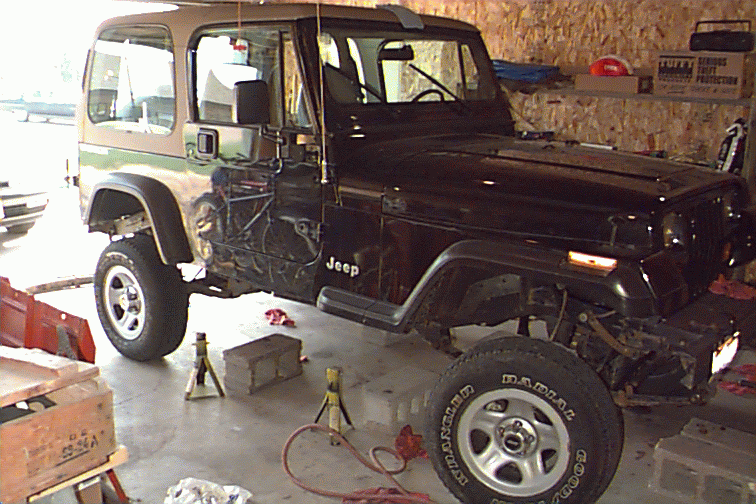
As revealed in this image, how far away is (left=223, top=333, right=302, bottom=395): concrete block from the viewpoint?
440cm

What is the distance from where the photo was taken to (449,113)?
13.6 ft

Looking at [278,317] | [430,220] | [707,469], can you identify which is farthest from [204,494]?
[278,317]

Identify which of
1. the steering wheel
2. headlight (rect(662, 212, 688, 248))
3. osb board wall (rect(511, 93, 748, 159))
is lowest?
headlight (rect(662, 212, 688, 248))

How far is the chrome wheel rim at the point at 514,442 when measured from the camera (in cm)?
307

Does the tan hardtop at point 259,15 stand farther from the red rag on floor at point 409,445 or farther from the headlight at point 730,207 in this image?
the red rag on floor at point 409,445

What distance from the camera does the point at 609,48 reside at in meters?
6.91

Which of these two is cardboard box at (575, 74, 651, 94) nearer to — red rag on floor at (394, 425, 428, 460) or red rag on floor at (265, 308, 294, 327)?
red rag on floor at (265, 308, 294, 327)

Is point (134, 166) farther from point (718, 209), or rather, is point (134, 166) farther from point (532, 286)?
point (718, 209)

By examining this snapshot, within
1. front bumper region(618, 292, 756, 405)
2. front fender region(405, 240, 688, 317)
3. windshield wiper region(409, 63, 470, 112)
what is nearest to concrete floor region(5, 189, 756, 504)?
front bumper region(618, 292, 756, 405)

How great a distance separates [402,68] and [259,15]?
786 mm

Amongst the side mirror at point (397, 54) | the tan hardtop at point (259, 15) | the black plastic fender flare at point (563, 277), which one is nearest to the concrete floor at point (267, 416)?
the black plastic fender flare at point (563, 277)

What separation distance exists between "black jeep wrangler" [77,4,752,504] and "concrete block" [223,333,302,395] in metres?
0.38

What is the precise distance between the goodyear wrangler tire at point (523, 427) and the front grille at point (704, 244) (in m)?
0.64

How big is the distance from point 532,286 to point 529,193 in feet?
1.30
